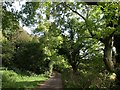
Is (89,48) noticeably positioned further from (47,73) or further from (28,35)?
(28,35)

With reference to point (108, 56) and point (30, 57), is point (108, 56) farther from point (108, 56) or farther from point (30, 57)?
point (30, 57)

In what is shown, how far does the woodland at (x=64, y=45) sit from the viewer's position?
15117mm

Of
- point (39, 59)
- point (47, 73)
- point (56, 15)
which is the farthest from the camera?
point (47, 73)

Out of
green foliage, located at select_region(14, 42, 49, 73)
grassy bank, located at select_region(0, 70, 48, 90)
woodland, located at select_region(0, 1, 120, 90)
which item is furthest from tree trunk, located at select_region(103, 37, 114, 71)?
green foliage, located at select_region(14, 42, 49, 73)

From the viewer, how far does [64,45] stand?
39.7 metres

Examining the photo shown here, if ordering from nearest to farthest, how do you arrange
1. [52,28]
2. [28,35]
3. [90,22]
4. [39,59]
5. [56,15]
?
[90,22] < [56,15] < [52,28] < [39,59] < [28,35]

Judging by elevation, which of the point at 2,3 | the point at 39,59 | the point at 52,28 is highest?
the point at 2,3

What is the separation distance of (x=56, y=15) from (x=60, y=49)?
74.0 feet

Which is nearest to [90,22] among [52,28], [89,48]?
[52,28]

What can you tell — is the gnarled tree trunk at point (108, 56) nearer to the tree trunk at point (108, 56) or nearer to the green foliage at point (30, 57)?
the tree trunk at point (108, 56)

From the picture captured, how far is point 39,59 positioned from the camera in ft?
130

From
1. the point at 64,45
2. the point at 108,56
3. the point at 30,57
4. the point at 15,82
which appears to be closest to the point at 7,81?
the point at 15,82

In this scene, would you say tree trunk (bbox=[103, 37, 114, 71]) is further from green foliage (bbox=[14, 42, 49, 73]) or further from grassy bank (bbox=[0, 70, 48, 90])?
green foliage (bbox=[14, 42, 49, 73])

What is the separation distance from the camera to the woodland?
1512 cm
